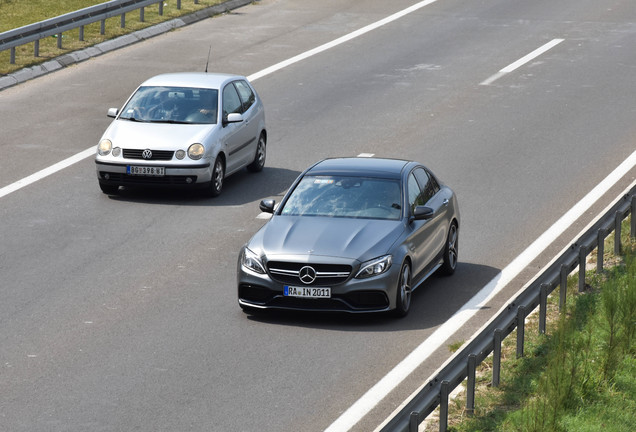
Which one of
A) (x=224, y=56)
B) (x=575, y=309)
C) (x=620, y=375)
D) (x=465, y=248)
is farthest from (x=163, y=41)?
(x=620, y=375)

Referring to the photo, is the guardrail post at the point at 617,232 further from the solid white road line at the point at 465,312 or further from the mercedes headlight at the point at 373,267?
the mercedes headlight at the point at 373,267

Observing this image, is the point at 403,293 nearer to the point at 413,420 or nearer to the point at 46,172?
the point at 413,420

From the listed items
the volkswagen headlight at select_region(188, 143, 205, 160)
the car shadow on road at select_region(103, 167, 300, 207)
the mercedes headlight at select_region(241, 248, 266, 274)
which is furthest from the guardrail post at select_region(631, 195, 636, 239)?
the volkswagen headlight at select_region(188, 143, 205, 160)

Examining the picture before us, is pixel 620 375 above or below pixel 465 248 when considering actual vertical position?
above

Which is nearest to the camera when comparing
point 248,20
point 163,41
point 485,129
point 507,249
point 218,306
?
point 218,306

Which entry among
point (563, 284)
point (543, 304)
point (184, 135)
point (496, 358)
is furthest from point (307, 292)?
point (184, 135)

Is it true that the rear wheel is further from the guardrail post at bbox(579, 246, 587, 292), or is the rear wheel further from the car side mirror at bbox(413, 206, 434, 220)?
the guardrail post at bbox(579, 246, 587, 292)

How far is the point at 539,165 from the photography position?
2034 cm

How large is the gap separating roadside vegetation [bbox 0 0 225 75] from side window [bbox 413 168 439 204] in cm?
1365

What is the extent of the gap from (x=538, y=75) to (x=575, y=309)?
15107 millimetres

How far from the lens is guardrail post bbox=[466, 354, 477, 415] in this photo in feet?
32.7

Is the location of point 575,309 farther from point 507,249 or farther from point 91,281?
point 91,281

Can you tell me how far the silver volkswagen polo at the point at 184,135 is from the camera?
60.4ft

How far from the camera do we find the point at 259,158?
20.6 metres
